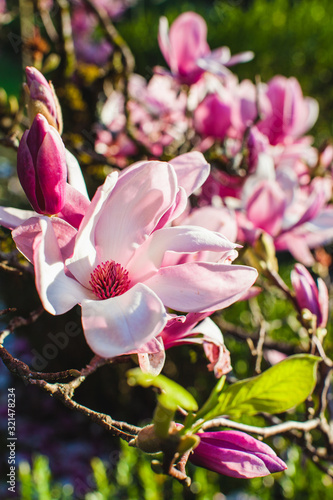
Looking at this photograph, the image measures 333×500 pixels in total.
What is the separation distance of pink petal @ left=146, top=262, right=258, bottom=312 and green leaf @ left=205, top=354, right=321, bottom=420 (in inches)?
2.9

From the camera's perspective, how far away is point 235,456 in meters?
0.46

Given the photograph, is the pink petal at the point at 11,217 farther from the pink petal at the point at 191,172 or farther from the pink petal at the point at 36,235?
the pink petal at the point at 191,172

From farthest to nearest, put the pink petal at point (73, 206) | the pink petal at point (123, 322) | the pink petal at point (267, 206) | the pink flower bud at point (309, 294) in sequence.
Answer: the pink petal at point (267, 206) < the pink flower bud at point (309, 294) < the pink petal at point (73, 206) < the pink petal at point (123, 322)

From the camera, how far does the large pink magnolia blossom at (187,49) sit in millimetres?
1009

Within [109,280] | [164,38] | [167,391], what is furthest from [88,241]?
[164,38]

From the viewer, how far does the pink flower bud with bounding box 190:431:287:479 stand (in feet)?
1.50

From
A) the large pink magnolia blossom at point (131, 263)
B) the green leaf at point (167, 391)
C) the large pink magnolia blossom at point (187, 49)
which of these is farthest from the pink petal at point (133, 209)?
the large pink magnolia blossom at point (187, 49)

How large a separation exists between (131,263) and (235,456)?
22 centimetres

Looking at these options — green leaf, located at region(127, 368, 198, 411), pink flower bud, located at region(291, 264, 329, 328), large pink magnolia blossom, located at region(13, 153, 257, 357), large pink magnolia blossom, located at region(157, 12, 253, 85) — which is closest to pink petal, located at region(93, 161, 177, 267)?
large pink magnolia blossom, located at region(13, 153, 257, 357)

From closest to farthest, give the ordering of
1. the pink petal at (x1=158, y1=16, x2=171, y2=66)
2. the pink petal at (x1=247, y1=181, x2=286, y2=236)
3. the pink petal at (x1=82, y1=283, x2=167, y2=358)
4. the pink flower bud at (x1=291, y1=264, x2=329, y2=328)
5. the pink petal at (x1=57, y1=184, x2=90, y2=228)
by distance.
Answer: the pink petal at (x1=82, y1=283, x2=167, y2=358), the pink petal at (x1=57, y1=184, x2=90, y2=228), the pink flower bud at (x1=291, y1=264, x2=329, y2=328), the pink petal at (x1=247, y1=181, x2=286, y2=236), the pink petal at (x1=158, y1=16, x2=171, y2=66)

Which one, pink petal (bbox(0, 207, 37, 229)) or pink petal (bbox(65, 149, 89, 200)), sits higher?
pink petal (bbox(65, 149, 89, 200))

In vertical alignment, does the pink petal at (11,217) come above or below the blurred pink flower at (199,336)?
above

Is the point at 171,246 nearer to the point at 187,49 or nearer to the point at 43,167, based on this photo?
the point at 43,167

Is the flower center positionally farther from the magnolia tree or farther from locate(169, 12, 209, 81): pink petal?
locate(169, 12, 209, 81): pink petal
